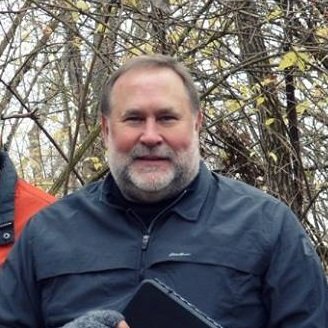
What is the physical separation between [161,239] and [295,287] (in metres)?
0.48

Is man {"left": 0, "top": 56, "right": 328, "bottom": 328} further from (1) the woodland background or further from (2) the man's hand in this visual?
(1) the woodland background

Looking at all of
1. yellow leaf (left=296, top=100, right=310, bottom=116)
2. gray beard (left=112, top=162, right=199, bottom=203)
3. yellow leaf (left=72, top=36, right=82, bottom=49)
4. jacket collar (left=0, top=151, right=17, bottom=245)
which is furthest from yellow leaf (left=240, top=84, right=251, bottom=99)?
gray beard (left=112, top=162, right=199, bottom=203)

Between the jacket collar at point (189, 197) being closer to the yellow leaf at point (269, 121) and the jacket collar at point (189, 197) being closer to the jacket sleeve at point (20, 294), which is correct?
the jacket sleeve at point (20, 294)

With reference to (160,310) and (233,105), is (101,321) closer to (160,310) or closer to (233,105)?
(160,310)

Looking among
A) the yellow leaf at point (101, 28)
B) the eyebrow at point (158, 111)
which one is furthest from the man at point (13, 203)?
the yellow leaf at point (101, 28)

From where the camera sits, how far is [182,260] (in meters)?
3.07

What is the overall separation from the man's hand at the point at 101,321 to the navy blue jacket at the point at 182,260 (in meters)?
0.31

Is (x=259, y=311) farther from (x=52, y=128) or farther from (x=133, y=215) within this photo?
(x=52, y=128)

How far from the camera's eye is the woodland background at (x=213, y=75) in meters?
5.70

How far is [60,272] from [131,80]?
74cm

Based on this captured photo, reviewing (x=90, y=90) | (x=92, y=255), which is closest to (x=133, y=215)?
(x=92, y=255)

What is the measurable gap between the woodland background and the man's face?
2.25m

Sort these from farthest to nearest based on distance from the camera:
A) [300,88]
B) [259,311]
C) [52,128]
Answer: [52,128], [300,88], [259,311]

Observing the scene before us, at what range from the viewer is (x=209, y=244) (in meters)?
3.09
